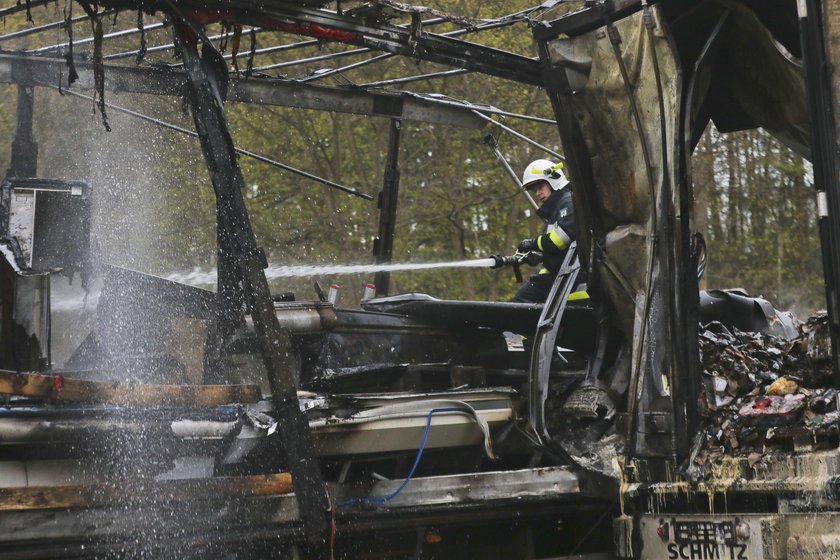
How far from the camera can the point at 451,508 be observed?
15.3 feet

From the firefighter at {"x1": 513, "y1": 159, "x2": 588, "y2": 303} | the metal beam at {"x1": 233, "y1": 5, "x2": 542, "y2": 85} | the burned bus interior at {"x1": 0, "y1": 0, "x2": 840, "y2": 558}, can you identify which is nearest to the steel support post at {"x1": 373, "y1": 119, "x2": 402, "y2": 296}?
the firefighter at {"x1": 513, "y1": 159, "x2": 588, "y2": 303}

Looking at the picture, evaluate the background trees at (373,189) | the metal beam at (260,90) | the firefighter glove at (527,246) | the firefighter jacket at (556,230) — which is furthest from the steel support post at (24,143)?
the background trees at (373,189)

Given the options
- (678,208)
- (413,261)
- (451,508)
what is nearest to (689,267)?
(678,208)

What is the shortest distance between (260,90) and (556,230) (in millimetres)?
2012

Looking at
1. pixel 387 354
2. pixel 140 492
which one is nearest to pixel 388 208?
pixel 387 354

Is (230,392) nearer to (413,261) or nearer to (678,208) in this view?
(678,208)

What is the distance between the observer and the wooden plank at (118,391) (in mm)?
3879

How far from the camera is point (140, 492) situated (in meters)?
4.00

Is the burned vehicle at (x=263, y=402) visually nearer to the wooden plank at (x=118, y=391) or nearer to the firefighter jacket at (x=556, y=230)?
the wooden plank at (x=118, y=391)

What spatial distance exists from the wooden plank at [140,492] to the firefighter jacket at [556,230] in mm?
2595

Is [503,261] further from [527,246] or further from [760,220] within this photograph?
[760,220]

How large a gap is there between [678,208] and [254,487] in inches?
85.5

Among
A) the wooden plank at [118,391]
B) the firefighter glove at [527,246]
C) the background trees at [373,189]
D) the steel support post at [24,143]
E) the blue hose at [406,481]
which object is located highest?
the background trees at [373,189]

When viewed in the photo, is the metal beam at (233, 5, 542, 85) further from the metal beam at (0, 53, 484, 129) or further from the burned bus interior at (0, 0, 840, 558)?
the metal beam at (0, 53, 484, 129)
